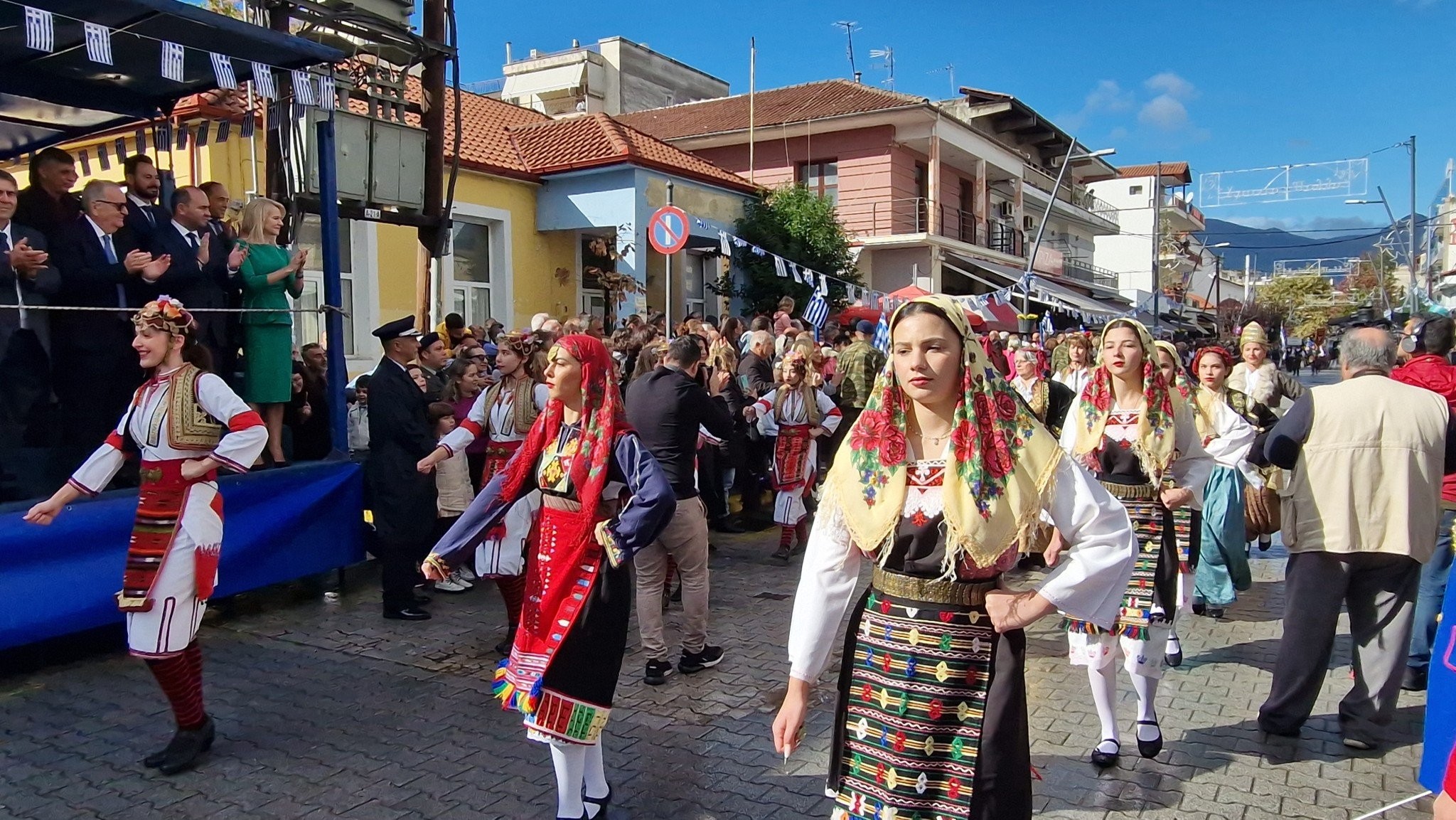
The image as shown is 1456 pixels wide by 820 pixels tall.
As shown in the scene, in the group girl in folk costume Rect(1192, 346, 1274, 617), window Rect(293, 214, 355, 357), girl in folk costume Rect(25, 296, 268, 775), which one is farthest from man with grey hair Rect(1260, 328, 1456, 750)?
window Rect(293, 214, 355, 357)

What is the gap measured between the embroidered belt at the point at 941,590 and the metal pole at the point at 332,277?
547 centimetres

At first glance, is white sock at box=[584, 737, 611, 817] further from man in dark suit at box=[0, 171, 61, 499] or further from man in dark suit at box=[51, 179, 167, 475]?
man in dark suit at box=[0, 171, 61, 499]

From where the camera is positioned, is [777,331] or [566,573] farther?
[777,331]

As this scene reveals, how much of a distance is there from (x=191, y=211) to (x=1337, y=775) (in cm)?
734

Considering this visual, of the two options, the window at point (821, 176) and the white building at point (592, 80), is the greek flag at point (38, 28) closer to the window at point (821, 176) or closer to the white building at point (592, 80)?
the window at point (821, 176)

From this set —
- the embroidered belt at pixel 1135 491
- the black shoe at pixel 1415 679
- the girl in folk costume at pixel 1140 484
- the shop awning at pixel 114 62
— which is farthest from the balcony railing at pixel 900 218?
the embroidered belt at pixel 1135 491

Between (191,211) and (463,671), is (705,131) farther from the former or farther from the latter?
(463,671)

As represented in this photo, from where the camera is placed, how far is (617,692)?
5160 mm

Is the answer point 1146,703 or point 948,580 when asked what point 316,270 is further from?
point 948,580

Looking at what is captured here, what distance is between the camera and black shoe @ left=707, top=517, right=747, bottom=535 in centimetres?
991

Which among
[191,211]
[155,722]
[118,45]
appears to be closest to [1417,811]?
[155,722]

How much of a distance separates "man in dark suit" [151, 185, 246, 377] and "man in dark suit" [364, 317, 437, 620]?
→ 112 cm

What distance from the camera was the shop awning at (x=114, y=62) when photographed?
5871mm

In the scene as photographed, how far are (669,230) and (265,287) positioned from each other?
5.25m
